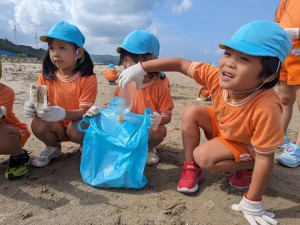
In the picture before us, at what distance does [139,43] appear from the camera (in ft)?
7.82

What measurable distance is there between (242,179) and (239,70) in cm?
84

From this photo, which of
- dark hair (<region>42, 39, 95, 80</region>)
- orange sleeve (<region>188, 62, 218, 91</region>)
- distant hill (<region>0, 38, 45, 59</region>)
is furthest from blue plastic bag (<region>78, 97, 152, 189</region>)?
distant hill (<region>0, 38, 45, 59</region>)

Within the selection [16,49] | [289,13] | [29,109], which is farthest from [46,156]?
[16,49]

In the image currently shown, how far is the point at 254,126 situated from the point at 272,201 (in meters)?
0.53

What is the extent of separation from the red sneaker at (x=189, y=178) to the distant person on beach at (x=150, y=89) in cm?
40

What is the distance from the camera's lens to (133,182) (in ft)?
6.33

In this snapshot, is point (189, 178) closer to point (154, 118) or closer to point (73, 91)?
point (154, 118)

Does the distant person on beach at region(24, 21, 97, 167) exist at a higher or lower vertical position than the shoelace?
higher

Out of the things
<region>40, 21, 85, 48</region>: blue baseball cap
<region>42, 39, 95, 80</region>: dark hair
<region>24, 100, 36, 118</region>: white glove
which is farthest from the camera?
<region>42, 39, 95, 80</region>: dark hair

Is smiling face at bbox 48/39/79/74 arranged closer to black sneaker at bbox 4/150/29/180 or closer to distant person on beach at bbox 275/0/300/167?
black sneaker at bbox 4/150/29/180

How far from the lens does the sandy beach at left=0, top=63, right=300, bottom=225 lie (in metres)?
1.65

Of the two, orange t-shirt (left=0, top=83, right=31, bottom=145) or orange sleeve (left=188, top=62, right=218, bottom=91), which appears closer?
orange sleeve (left=188, top=62, right=218, bottom=91)

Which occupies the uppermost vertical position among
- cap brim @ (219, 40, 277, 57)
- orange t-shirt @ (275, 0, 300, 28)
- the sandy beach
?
orange t-shirt @ (275, 0, 300, 28)

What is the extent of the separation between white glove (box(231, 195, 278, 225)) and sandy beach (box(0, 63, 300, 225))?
47mm
